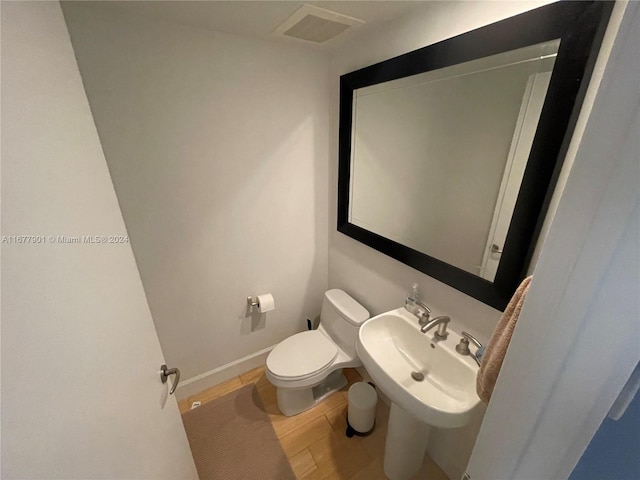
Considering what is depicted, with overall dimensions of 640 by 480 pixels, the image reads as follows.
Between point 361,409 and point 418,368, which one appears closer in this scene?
point 418,368

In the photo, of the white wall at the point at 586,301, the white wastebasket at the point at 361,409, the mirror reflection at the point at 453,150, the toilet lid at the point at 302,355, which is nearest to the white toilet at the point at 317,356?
the toilet lid at the point at 302,355

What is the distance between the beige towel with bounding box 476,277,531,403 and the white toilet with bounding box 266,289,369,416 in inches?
31.7

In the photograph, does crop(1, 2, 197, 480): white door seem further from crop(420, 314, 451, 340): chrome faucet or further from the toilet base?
crop(420, 314, 451, 340): chrome faucet

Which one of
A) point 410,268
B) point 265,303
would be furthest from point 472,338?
point 265,303

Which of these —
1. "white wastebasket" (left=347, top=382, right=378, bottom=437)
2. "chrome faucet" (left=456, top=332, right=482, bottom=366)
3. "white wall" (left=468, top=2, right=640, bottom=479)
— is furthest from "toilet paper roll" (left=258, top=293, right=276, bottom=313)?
"white wall" (left=468, top=2, right=640, bottom=479)

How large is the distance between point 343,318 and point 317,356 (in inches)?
11.1

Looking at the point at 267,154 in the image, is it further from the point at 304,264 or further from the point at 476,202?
the point at 476,202

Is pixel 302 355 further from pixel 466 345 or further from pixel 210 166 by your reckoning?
pixel 210 166

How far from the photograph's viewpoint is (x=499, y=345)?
75 cm

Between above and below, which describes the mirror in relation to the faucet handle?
above

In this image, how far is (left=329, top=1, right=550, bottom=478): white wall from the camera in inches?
36.6

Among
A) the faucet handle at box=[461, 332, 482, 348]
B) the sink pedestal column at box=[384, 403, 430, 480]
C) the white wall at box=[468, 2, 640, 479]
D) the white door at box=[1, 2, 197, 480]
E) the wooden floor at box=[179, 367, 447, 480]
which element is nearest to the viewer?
the white wall at box=[468, 2, 640, 479]

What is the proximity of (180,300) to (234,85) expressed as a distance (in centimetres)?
126

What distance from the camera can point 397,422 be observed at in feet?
4.00
